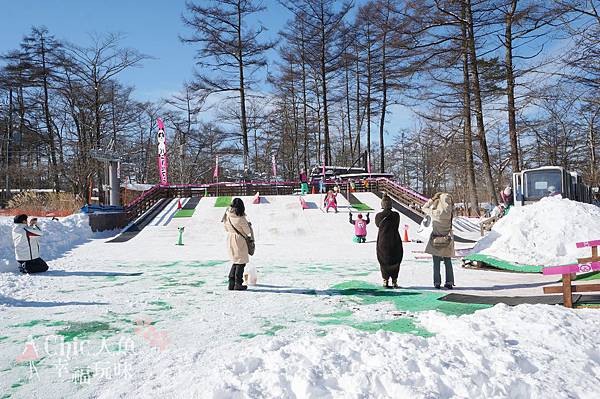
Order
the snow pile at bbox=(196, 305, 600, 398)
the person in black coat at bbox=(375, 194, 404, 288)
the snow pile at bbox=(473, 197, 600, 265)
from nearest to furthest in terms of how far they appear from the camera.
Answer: the snow pile at bbox=(196, 305, 600, 398) → the person in black coat at bbox=(375, 194, 404, 288) → the snow pile at bbox=(473, 197, 600, 265)

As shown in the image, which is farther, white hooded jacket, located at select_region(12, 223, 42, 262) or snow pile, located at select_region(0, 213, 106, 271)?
snow pile, located at select_region(0, 213, 106, 271)

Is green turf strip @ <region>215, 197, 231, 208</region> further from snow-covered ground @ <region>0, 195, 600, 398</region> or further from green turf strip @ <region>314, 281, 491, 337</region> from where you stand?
green turf strip @ <region>314, 281, 491, 337</region>

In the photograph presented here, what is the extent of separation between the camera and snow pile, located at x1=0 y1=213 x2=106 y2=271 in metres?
9.98

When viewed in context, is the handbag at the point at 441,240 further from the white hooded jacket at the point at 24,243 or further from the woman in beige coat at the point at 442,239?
the white hooded jacket at the point at 24,243

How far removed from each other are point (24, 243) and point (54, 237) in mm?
4957

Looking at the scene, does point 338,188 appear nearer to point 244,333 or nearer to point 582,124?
point 244,333

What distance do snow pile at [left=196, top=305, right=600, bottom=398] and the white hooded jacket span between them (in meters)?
6.85

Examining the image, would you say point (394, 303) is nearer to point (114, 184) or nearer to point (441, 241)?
point (441, 241)

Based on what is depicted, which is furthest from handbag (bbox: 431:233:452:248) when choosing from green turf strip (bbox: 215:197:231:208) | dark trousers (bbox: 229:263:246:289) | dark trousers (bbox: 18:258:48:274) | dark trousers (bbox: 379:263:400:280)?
green turf strip (bbox: 215:197:231:208)

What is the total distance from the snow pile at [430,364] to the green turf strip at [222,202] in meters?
17.8

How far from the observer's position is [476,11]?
1831cm

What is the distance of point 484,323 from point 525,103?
1679 cm

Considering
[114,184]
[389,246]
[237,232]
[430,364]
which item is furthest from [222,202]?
[430,364]

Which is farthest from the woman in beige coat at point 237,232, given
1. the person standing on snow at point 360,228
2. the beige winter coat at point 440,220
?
the person standing on snow at point 360,228
